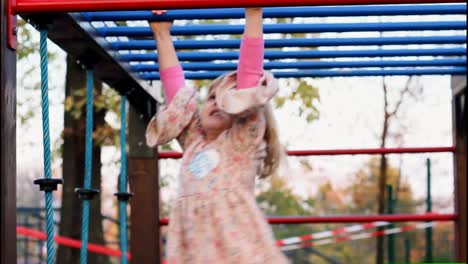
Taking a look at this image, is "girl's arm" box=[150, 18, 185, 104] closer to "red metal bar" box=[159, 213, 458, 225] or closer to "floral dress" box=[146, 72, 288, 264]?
"floral dress" box=[146, 72, 288, 264]

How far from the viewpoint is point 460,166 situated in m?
4.92

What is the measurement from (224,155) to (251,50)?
0.33m

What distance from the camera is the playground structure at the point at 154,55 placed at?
2408 mm

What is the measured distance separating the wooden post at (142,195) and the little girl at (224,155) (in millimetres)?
1750

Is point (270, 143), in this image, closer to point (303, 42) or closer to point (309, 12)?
point (309, 12)

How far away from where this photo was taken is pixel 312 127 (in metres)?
11.4

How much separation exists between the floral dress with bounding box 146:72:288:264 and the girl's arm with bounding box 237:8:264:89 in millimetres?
30

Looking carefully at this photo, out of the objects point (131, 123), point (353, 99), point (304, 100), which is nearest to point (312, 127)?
point (353, 99)

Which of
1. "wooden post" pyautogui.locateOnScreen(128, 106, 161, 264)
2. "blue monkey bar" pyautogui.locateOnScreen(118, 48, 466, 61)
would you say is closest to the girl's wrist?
"blue monkey bar" pyautogui.locateOnScreen(118, 48, 466, 61)

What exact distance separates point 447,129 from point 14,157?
1161 centimetres

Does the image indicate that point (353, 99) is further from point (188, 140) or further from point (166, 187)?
point (188, 140)

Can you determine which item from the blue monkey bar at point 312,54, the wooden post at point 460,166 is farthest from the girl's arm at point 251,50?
the wooden post at point 460,166

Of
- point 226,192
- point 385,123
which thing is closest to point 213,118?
point 226,192

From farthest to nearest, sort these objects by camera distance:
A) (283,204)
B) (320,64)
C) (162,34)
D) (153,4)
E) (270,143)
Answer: (283,204)
(320,64)
(162,34)
(270,143)
(153,4)
